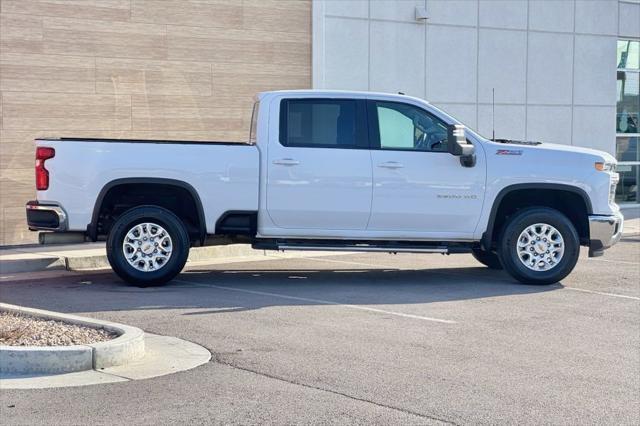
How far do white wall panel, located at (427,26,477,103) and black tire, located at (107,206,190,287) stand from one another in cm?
897

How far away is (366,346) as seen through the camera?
8.36 meters

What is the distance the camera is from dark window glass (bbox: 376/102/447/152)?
1184 cm

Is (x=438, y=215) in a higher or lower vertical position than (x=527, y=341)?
higher

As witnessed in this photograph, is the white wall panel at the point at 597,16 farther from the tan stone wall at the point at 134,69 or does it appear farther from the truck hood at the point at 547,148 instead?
the truck hood at the point at 547,148

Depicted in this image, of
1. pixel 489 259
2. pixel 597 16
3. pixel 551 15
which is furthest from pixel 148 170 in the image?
pixel 597 16

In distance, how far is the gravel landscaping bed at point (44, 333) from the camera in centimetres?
748

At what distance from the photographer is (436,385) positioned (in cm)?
714

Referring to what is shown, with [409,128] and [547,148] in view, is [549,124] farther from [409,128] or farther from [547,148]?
[409,128]

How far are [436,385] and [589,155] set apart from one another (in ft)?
18.9

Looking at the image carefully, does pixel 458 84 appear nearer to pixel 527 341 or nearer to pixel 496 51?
pixel 496 51

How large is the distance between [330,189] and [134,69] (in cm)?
557

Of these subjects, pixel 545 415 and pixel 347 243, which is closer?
pixel 545 415

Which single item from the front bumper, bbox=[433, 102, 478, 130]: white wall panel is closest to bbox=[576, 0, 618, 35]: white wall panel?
bbox=[433, 102, 478, 130]: white wall panel

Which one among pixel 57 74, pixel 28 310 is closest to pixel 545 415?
pixel 28 310
